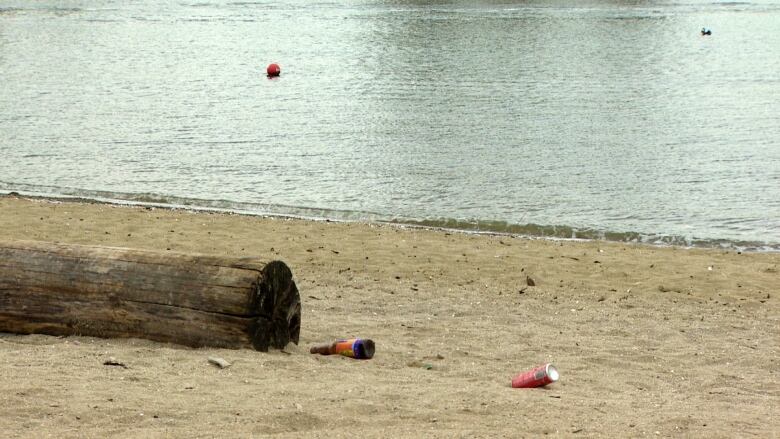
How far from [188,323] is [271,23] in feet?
160

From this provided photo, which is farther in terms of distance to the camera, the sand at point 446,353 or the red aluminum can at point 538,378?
the red aluminum can at point 538,378

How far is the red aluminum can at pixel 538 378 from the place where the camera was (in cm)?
650

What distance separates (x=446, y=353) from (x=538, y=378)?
1148 millimetres

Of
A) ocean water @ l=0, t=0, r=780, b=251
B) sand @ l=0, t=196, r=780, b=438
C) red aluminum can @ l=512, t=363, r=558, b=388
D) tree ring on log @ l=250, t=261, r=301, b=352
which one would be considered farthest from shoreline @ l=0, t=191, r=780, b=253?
red aluminum can @ l=512, t=363, r=558, b=388

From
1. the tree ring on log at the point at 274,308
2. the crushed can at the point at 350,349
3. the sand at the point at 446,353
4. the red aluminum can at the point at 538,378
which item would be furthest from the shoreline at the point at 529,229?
the red aluminum can at the point at 538,378

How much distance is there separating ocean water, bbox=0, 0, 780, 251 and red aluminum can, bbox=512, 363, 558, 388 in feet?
21.2

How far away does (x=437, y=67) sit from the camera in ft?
108

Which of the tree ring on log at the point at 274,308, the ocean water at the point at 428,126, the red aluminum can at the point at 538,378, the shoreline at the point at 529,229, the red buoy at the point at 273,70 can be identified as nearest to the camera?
the red aluminum can at the point at 538,378

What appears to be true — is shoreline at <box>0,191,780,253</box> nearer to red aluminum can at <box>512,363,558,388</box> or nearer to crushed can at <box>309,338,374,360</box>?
crushed can at <box>309,338,374,360</box>

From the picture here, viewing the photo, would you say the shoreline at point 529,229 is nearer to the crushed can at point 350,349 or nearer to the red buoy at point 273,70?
the crushed can at point 350,349

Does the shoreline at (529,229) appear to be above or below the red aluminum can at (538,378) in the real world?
above

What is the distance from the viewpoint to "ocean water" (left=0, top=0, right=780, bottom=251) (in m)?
14.6

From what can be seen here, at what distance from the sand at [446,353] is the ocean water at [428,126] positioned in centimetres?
216

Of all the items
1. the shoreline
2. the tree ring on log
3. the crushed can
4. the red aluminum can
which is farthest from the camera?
the shoreline
